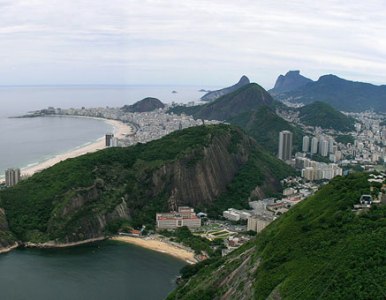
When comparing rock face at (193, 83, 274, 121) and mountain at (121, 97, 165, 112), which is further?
mountain at (121, 97, 165, 112)

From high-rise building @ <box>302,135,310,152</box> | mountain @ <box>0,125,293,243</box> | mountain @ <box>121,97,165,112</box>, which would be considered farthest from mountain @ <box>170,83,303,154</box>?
mountain @ <box>0,125,293,243</box>

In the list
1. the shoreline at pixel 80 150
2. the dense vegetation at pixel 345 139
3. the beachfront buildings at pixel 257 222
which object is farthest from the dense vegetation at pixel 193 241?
the dense vegetation at pixel 345 139

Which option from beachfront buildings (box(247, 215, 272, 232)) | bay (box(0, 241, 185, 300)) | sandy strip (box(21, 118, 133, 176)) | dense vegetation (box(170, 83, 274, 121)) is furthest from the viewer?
dense vegetation (box(170, 83, 274, 121))

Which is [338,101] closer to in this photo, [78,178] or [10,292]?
[78,178]

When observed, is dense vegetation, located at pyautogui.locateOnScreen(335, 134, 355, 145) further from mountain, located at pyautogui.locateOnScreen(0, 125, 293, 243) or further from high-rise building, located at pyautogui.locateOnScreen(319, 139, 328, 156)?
mountain, located at pyautogui.locateOnScreen(0, 125, 293, 243)

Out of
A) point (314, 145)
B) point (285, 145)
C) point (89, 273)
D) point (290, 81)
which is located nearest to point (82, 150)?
point (285, 145)

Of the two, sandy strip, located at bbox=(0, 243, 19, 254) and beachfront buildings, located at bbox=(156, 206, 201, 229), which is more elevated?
beachfront buildings, located at bbox=(156, 206, 201, 229)

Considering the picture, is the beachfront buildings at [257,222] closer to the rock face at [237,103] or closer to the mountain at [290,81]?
the rock face at [237,103]
